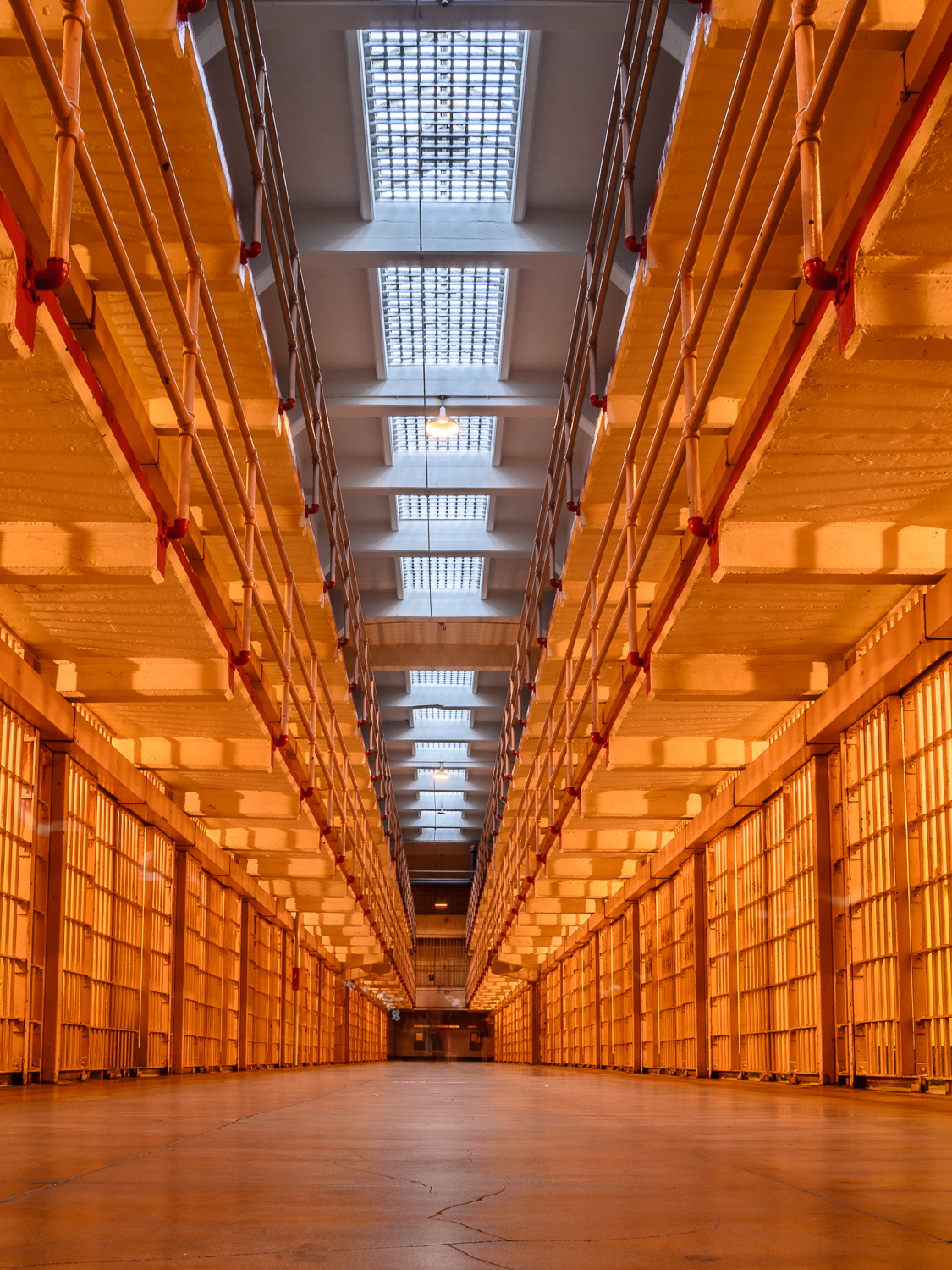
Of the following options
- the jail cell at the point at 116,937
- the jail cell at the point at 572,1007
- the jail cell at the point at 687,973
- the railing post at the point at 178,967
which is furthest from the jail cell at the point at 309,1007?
the jail cell at the point at 116,937

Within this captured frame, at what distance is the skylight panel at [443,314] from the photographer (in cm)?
1589

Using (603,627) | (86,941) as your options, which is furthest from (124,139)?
(603,627)

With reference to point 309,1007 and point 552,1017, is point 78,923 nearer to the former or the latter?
point 309,1007

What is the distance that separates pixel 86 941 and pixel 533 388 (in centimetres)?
930

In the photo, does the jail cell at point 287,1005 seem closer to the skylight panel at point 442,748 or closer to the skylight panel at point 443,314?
the skylight panel at point 443,314

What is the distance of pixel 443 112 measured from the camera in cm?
1339

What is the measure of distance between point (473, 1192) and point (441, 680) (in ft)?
95.3

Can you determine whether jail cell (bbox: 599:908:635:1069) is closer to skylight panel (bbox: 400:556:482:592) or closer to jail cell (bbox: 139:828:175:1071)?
skylight panel (bbox: 400:556:482:592)

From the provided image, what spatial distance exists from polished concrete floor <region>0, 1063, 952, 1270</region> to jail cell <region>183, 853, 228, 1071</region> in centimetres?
1082

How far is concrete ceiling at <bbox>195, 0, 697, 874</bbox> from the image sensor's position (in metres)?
11.6

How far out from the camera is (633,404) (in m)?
9.68

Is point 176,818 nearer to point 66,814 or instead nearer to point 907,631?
point 66,814

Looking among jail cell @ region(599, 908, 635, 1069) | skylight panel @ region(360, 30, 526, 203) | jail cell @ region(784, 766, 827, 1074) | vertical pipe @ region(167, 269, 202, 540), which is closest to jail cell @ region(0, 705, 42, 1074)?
vertical pipe @ region(167, 269, 202, 540)

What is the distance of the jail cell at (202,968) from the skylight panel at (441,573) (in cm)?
794
